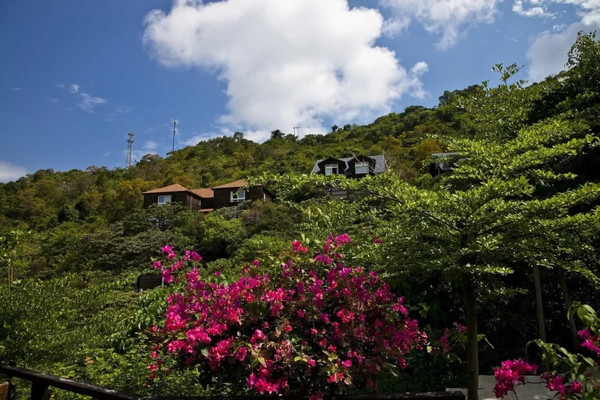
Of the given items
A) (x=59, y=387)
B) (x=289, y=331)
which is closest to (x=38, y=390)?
(x=59, y=387)

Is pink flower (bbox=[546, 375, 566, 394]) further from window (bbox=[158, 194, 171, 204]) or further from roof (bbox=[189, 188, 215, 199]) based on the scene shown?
roof (bbox=[189, 188, 215, 199])

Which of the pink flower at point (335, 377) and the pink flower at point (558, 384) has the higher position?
the pink flower at point (558, 384)

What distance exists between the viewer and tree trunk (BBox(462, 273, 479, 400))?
8.10ft

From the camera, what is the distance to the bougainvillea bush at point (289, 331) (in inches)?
71.4

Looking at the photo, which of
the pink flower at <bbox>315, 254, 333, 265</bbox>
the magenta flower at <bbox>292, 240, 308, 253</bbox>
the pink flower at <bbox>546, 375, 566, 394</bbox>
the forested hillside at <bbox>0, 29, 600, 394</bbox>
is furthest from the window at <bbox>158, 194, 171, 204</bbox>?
the pink flower at <bbox>546, 375, 566, 394</bbox>

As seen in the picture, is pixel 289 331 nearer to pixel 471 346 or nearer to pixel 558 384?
pixel 558 384

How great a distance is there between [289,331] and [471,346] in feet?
4.41

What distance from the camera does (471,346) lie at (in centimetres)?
257

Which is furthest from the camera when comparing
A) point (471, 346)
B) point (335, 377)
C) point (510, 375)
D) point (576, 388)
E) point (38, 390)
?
point (471, 346)

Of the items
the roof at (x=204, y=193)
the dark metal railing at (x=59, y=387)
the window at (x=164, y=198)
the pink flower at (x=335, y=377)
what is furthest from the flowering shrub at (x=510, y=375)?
the roof at (x=204, y=193)

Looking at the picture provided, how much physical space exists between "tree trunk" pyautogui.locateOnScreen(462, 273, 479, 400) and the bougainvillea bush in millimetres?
526

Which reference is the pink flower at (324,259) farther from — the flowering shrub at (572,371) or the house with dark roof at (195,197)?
the house with dark roof at (195,197)

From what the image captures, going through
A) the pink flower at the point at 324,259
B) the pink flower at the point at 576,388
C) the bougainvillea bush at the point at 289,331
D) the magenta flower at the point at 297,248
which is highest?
the magenta flower at the point at 297,248

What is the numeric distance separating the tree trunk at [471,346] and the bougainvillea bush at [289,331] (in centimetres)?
53
